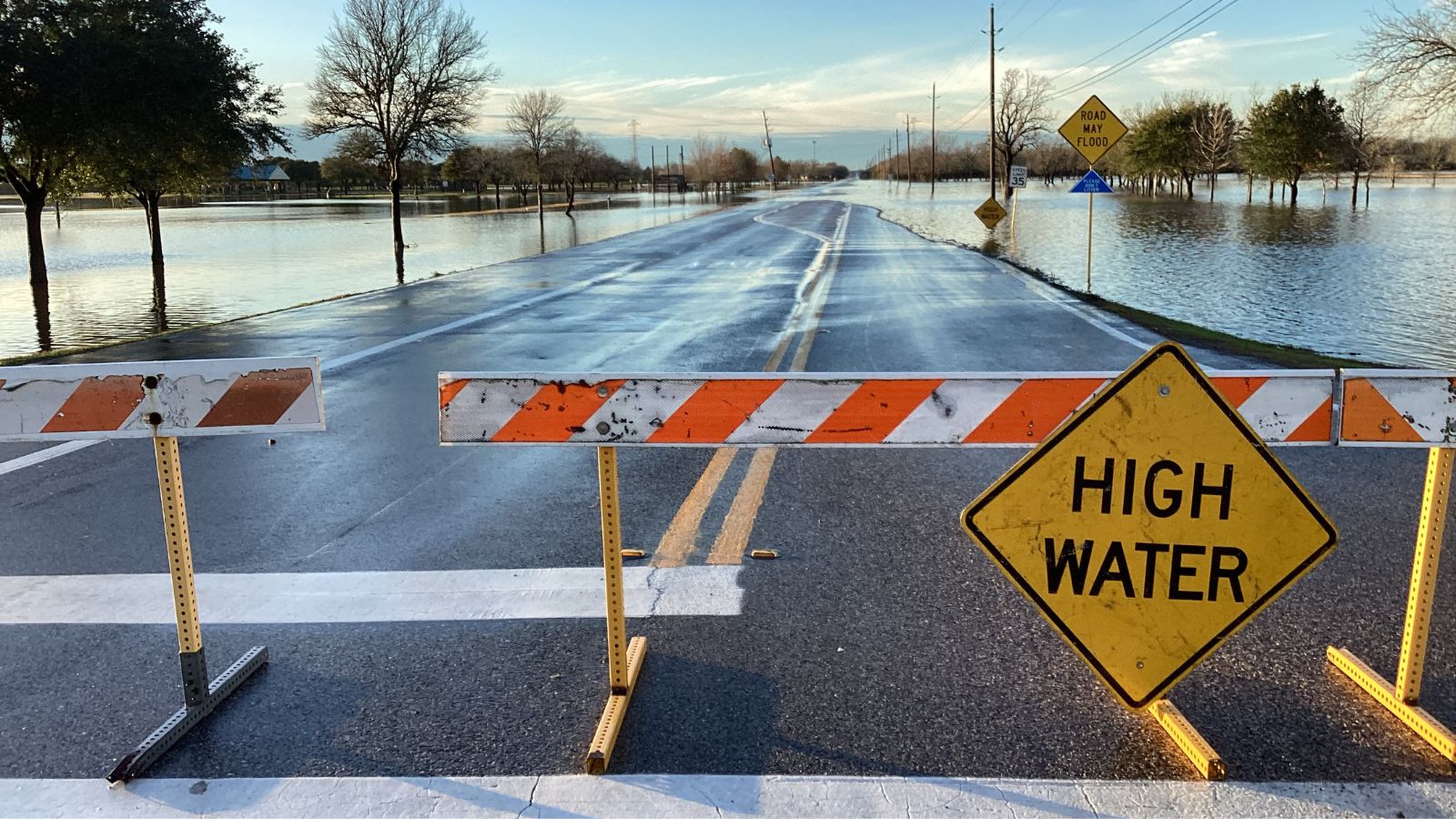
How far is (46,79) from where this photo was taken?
1614 centimetres

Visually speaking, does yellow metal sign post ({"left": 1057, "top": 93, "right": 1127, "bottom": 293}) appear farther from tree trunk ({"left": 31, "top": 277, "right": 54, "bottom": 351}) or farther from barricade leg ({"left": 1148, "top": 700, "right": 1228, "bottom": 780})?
tree trunk ({"left": 31, "top": 277, "right": 54, "bottom": 351})

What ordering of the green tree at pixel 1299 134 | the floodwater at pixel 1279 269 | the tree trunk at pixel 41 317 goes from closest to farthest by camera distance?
the floodwater at pixel 1279 269 < the tree trunk at pixel 41 317 < the green tree at pixel 1299 134

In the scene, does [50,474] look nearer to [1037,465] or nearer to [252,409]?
[252,409]

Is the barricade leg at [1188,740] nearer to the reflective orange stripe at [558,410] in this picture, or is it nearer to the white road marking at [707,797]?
the white road marking at [707,797]

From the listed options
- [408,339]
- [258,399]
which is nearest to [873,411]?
[258,399]

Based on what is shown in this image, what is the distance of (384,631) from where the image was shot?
13.3 feet

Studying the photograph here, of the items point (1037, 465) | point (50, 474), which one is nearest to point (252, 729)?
point (1037, 465)

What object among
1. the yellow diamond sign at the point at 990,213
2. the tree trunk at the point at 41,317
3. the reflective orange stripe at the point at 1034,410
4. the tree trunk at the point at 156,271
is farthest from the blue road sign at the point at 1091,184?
the tree trunk at the point at 41,317

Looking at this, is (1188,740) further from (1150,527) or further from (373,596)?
(373,596)

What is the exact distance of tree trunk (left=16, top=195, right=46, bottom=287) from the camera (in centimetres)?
1798

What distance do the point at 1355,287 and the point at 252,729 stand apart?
72.9 feet

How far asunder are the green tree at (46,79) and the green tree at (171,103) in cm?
32

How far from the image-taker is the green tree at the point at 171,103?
17219mm

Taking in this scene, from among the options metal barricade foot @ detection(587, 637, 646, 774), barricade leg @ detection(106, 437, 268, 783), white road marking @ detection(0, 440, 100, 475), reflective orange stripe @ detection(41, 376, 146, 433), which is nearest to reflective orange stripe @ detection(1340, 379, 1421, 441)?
metal barricade foot @ detection(587, 637, 646, 774)
